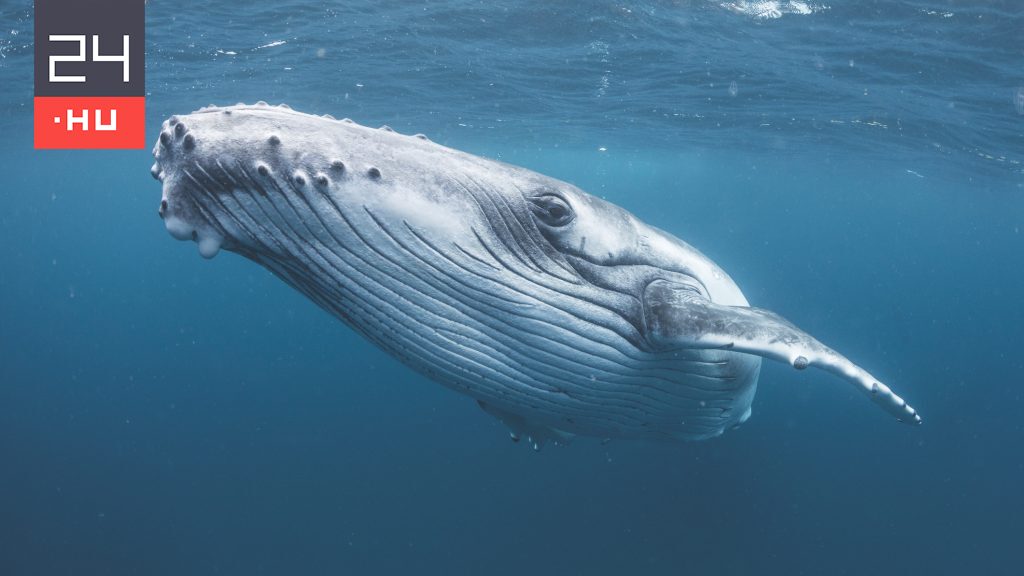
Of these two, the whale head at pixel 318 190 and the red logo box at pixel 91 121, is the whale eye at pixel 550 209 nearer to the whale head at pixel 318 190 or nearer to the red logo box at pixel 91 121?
the whale head at pixel 318 190

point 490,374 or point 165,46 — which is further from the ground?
point 165,46

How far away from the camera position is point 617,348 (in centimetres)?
391

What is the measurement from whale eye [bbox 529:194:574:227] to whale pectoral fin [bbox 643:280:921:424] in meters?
0.75

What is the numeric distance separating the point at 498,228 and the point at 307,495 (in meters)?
17.7

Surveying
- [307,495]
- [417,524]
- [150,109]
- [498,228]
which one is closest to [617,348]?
[498,228]

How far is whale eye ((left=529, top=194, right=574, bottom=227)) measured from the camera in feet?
12.1

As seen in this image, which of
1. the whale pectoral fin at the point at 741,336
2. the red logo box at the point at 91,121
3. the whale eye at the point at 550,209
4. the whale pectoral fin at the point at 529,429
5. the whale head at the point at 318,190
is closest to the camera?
the whale head at the point at 318,190

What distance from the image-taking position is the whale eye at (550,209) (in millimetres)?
3688

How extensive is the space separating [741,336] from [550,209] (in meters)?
1.27

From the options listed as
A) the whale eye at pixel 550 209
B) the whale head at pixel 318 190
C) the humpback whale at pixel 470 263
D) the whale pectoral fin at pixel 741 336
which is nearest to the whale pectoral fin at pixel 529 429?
the humpback whale at pixel 470 263

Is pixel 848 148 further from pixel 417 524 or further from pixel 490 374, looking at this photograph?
pixel 490 374

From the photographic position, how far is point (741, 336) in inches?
140

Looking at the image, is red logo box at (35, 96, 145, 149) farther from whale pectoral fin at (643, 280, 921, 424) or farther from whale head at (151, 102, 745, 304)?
whale pectoral fin at (643, 280, 921, 424)

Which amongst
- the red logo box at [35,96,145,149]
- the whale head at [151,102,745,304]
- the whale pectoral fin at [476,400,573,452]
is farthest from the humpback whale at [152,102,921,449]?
the red logo box at [35,96,145,149]
